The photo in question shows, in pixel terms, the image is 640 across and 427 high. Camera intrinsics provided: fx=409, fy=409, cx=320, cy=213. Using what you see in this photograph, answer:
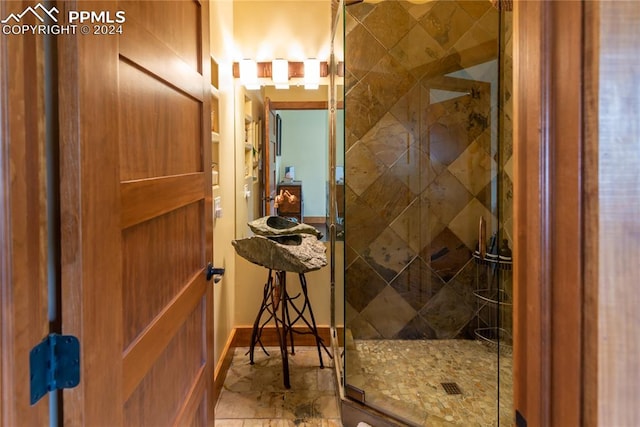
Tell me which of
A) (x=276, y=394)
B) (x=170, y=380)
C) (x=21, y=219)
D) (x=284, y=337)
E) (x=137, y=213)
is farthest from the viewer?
(x=284, y=337)

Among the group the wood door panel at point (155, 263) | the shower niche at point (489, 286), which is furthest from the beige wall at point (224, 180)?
the shower niche at point (489, 286)

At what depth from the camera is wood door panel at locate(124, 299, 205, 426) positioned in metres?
0.94

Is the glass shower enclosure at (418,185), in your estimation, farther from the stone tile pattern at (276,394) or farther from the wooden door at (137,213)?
the wooden door at (137,213)

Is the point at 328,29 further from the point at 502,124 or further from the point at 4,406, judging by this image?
the point at 4,406

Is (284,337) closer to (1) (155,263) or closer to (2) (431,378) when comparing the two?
(2) (431,378)

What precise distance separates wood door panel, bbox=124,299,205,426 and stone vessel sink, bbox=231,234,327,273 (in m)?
0.89

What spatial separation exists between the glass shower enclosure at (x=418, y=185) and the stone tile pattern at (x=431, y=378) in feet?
0.05

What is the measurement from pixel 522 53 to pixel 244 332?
268 cm

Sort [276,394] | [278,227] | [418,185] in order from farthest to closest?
[418,185] → [278,227] → [276,394]

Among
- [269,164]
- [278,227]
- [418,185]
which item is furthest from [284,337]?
[418,185]

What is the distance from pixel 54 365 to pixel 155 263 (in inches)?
15.5

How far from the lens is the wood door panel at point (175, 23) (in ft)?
3.10

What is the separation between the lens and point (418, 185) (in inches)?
113

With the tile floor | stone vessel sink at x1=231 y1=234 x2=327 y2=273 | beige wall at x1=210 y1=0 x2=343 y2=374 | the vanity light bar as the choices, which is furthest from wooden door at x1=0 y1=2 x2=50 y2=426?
the vanity light bar
